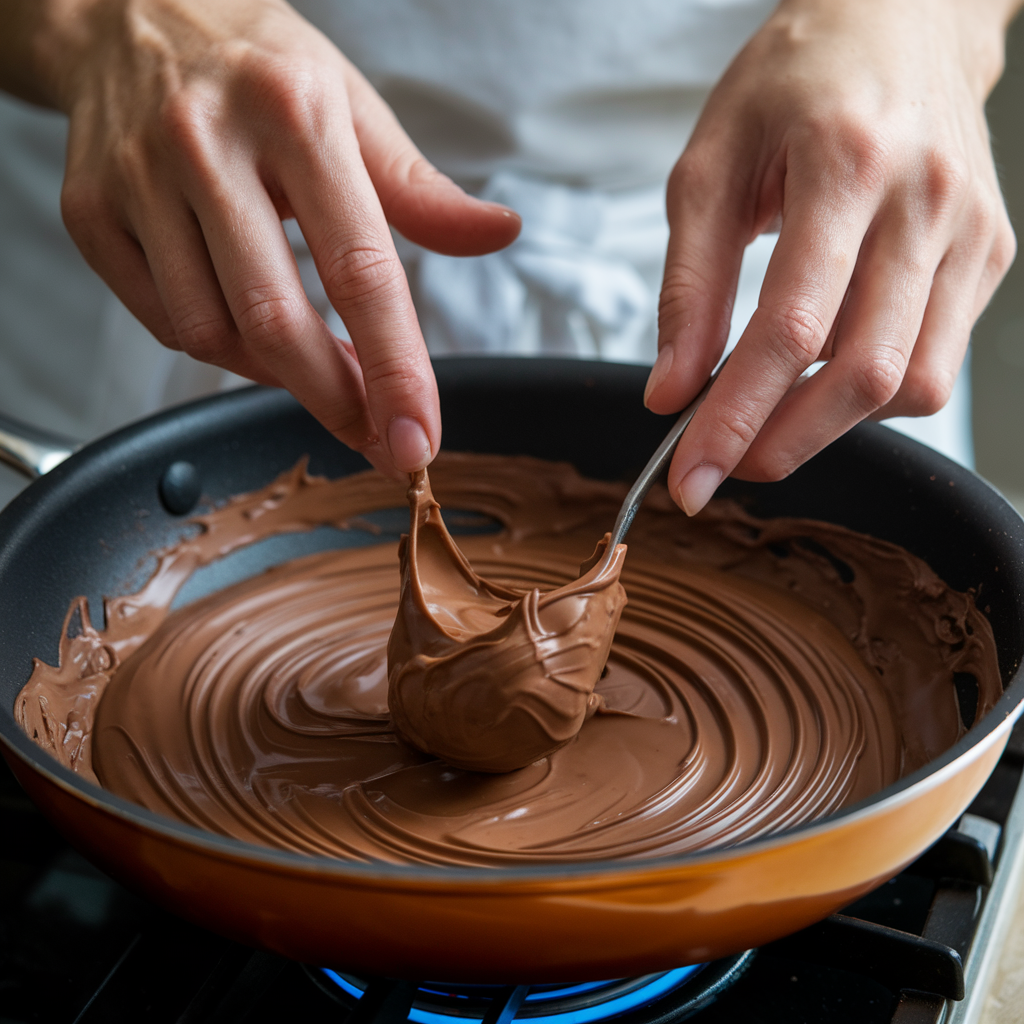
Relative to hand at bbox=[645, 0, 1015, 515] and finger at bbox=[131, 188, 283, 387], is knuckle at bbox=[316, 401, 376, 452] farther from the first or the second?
hand at bbox=[645, 0, 1015, 515]

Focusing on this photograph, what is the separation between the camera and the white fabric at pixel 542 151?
4.53 ft

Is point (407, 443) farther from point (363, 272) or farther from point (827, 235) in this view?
point (827, 235)

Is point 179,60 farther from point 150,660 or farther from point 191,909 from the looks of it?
point 191,909

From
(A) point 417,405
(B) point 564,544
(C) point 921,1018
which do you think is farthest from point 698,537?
(C) point 921,1018

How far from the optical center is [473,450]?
1353 mm

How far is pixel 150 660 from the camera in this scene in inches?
44.7

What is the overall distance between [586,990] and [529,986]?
6 cm

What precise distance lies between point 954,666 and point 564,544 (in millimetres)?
532

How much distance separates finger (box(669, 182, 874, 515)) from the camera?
0.85 m

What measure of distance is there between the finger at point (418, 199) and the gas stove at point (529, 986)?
2.29 ft

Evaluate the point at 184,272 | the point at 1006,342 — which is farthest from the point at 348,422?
the point at 1006,342

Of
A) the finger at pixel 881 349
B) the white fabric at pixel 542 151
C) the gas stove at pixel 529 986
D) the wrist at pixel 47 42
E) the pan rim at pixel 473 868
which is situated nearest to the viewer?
the pan rim at pixel 473 868

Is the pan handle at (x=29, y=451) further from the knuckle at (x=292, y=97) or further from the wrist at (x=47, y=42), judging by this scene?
the knuckle at (x=292, y=97)

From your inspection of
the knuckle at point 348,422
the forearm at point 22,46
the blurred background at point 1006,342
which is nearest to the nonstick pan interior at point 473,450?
the knuckle at point 348,422
